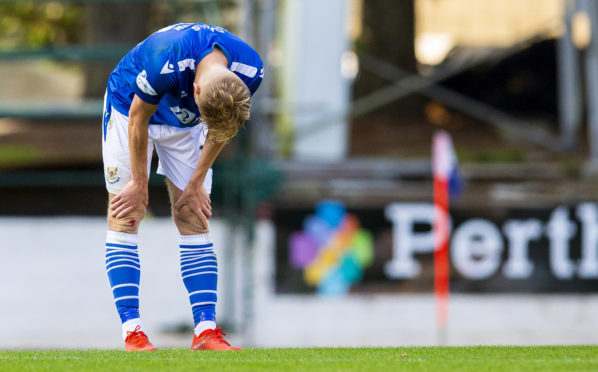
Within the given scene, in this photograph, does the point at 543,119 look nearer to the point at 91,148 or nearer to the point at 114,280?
the point at 91,148

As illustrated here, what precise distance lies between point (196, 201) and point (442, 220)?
5018 millimetres

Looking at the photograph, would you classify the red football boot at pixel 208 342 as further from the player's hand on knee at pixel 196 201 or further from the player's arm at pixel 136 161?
the player's arm at pixel 136 161

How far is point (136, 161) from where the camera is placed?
179 inches

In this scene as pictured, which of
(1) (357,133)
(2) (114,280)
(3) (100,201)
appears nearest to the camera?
(2) (114,280)

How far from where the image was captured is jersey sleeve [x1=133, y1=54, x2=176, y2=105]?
4289 mm

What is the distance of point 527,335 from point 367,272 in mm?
1500

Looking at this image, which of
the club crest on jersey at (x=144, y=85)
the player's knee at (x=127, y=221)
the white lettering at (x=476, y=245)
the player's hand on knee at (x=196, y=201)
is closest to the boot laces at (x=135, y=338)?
the player's knee at (x=127, y=221)

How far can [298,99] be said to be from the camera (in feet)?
35.7

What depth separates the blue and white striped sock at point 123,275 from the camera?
4.64 metres

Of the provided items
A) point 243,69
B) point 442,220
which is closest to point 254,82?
point 243,69

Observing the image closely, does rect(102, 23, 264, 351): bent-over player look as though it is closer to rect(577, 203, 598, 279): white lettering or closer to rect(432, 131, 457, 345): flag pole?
rect(432, 131, 457, 345): flag pole

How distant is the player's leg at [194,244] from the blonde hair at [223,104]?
59cm

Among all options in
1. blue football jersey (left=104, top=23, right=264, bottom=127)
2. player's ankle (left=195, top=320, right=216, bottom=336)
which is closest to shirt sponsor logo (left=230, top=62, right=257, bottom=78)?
blue football jersey (left=104, top=23, right=264, bottom=127)

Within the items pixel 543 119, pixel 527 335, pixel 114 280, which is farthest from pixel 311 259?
pixel 114 280
